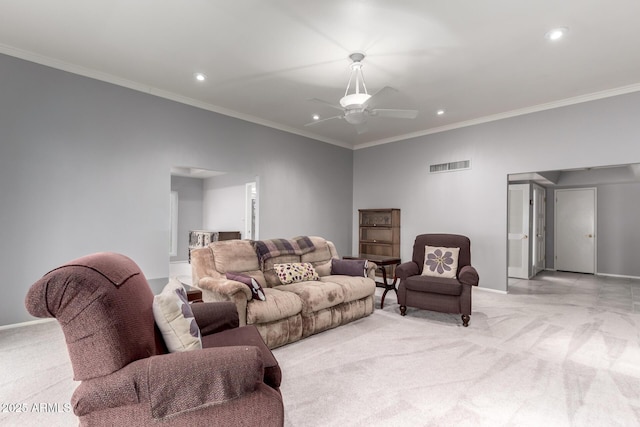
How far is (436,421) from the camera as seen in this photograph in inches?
75.9

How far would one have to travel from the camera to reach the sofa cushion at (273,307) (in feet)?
9.11

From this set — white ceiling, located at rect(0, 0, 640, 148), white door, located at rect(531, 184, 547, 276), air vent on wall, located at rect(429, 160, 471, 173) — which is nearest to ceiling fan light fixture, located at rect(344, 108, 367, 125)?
white ceiling, located at rect(0, 0, 640, 148)

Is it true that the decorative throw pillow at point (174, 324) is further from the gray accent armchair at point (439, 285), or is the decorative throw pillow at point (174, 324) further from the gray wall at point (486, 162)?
the gray wall at point (486, 162)

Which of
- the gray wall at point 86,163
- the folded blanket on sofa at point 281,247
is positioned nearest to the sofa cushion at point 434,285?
the folded blanket on sofa at point 281,247

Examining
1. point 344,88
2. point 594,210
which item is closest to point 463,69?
point 344,88

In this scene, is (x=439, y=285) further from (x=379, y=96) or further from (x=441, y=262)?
(x=379, y=96)

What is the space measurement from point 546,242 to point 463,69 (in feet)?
20.7

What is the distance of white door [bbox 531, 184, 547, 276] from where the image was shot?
703 cm

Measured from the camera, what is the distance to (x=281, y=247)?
3.85m

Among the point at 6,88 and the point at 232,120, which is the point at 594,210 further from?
the point at 6,88

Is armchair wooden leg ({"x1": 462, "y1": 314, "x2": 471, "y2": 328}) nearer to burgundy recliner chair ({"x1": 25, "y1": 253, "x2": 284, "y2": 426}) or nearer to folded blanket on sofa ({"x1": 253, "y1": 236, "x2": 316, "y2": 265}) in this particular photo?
folded blanket on sofa ({"x1": 253, "y1": 236, "x2": 316, "y2": 265})

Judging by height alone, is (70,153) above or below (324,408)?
above

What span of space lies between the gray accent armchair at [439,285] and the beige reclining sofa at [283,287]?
0.44m

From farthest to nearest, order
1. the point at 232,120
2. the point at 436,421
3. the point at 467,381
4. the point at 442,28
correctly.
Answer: the point at 232,120
the point at 442,28
the point at 467,381
the point at 436,421
